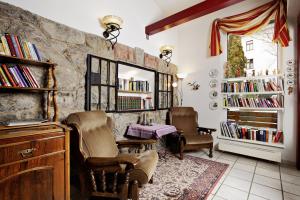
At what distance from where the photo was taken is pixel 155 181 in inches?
89.1

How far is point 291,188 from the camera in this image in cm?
217

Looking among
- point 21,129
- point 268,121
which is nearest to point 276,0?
point 268,121

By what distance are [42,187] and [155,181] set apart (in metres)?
1.42

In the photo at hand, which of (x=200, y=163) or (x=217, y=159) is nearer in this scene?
(x=200, y=163)

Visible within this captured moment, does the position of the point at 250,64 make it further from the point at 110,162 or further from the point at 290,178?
the point at 110,162

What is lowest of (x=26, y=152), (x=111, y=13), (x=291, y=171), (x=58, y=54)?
(x=291, y=171)

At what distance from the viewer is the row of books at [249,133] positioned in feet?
10.4

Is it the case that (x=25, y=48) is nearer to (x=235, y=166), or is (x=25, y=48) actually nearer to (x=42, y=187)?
(x=42, y=187)

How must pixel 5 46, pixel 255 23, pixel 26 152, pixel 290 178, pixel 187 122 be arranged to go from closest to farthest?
1. pixel 26 152
2. pixel 5 46
3. pixel 290 178
4. pixel 255 23
5. pixel 187 122

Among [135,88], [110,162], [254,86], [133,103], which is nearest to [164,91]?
[135,88]

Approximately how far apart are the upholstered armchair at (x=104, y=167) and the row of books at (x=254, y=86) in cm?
266

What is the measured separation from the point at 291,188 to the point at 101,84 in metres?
3.03

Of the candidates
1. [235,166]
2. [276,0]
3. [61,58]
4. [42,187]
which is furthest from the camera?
[276,0]

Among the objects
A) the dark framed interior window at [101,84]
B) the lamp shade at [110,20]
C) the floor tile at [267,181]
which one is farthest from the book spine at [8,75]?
the floor tile at [267,181]
